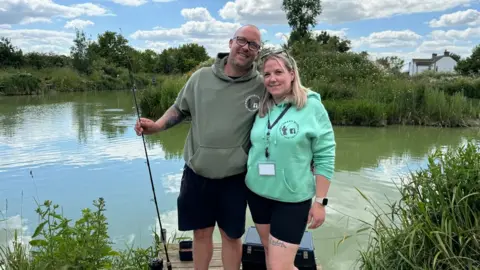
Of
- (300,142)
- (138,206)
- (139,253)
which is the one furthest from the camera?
(138,206)

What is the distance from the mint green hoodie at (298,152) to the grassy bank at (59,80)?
53.6 feet

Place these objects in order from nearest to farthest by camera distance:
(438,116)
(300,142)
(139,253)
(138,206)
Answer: (300,142) → (139,253) → (138,206) → (438,116)

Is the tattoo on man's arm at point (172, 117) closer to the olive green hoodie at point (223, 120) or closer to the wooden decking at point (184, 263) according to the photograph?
the olive green hoodie at point (223, 120)

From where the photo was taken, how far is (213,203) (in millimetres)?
2064

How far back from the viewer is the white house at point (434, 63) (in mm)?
52419

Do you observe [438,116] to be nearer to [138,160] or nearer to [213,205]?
[138,160]

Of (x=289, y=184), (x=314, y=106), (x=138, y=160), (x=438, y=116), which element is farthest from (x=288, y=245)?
(x=438, y=116)

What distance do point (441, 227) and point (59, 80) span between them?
27.7m

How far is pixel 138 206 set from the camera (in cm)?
449

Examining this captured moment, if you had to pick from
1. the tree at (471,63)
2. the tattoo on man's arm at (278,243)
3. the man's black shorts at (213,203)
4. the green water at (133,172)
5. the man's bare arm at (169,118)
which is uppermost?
the tree at (471,63)

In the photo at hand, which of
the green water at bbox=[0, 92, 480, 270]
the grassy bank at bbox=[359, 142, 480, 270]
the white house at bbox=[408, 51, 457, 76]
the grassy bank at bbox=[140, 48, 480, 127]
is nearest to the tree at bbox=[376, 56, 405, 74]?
the grassy bank at bbox=[140, 48, 480, 127]

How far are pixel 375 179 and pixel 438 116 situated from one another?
622 cm

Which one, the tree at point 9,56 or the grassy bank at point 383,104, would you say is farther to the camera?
the tree at point 9,56

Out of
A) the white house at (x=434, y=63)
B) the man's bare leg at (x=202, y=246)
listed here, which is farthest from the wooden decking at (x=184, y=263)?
the white house at (x=434, y=63)
